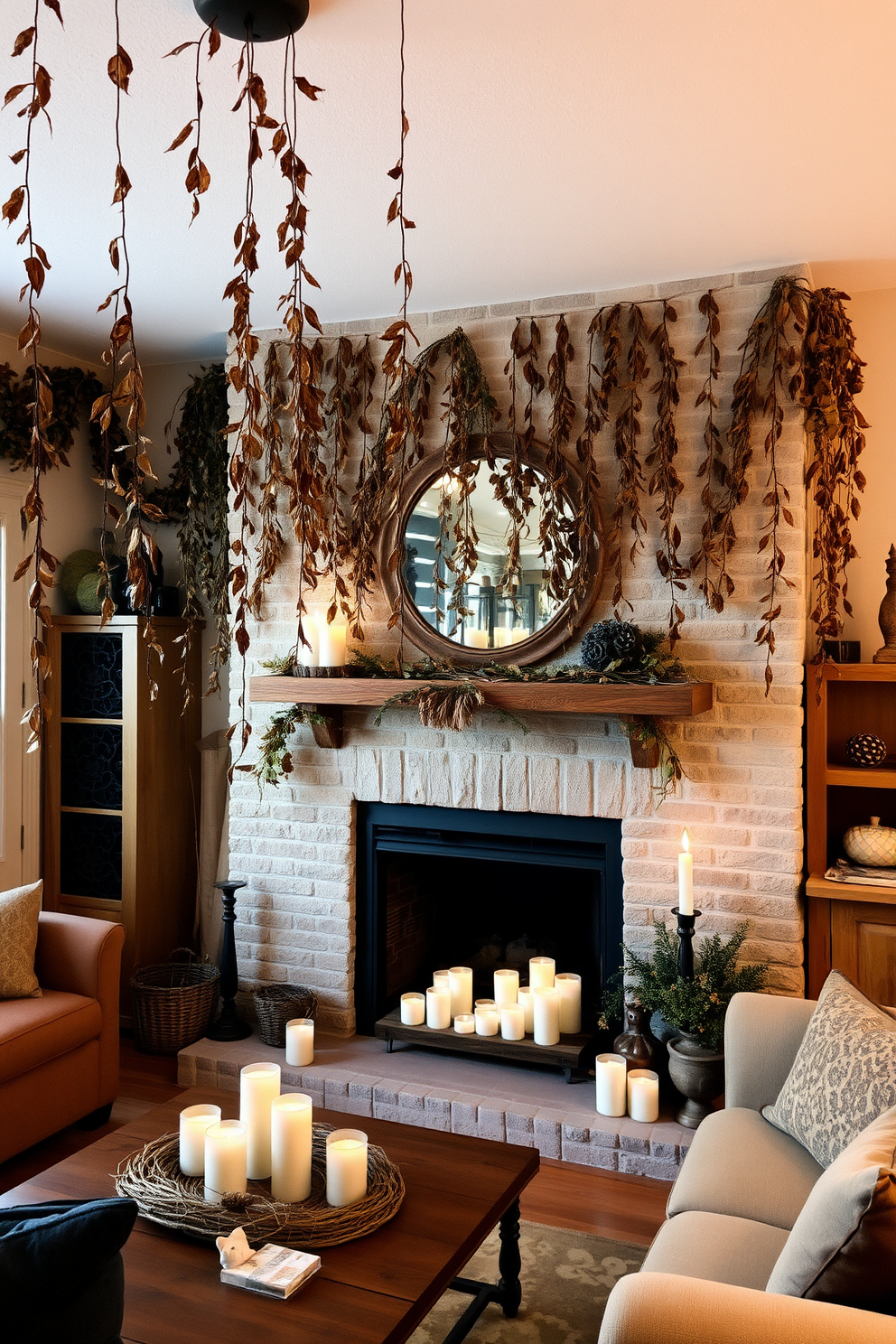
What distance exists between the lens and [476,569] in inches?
136

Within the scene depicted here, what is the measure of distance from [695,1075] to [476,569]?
170cm

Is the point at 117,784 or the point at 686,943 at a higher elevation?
the point at 117,784

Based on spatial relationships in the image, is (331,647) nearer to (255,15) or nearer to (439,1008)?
(439,1008)

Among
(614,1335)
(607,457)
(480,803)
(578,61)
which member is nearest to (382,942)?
(480,803)

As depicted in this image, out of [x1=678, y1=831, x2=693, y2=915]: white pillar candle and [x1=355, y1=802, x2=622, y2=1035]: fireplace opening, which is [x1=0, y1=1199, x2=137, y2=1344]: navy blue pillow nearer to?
[x1=678, y1=831, x2=693, y2=915]: white pillar candle

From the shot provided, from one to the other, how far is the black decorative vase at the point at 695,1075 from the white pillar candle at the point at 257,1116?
4.43 ft

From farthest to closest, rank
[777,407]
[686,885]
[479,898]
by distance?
[479,898]
[777,407]
[686,885]

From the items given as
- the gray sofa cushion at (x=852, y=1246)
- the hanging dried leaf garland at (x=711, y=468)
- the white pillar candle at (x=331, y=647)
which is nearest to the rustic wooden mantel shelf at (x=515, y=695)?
the white pillar candle at (x=331, y=647)

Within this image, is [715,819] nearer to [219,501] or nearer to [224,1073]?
[224,1073]

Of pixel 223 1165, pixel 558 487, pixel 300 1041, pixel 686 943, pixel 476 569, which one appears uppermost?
pixel 558 487

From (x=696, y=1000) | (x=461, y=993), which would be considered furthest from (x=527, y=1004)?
(x=696, y=1000)

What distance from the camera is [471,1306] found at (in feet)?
7.12

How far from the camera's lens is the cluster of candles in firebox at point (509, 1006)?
3.32 metres

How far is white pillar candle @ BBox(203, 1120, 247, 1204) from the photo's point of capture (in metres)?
1.94
